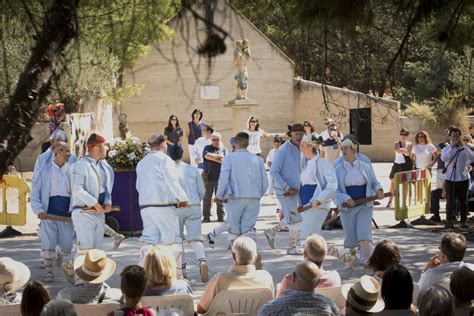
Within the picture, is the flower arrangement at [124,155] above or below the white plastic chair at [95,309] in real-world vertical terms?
above

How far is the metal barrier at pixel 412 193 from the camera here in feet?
61.8

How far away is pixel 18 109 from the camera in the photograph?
18.9 feet

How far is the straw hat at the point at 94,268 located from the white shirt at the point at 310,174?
19.6 ft

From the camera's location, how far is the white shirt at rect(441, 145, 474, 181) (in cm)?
1800

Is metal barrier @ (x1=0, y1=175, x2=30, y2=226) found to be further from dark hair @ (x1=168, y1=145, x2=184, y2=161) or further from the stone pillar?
the stone pillar

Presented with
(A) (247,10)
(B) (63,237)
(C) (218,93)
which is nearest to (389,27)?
(A) (247,10)

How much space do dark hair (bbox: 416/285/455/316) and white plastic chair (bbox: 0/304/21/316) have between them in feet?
9.94

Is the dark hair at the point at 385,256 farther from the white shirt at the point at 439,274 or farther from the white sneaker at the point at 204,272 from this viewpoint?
the white sneaker at the point at 204,272

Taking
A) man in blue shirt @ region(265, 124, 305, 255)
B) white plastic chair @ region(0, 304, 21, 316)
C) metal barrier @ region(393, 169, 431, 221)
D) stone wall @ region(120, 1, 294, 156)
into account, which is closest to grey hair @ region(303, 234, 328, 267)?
white plastic chair @ region(0, 304, 21, 316)

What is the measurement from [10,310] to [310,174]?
24.4ft

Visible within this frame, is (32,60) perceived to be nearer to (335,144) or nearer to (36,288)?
(36,288)

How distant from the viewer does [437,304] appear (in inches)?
262

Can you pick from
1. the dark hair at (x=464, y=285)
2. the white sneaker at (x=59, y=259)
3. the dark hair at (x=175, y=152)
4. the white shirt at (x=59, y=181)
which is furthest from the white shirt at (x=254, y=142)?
the dark hair at (x=464, y=285)

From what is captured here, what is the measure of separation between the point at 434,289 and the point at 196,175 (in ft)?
23.8
